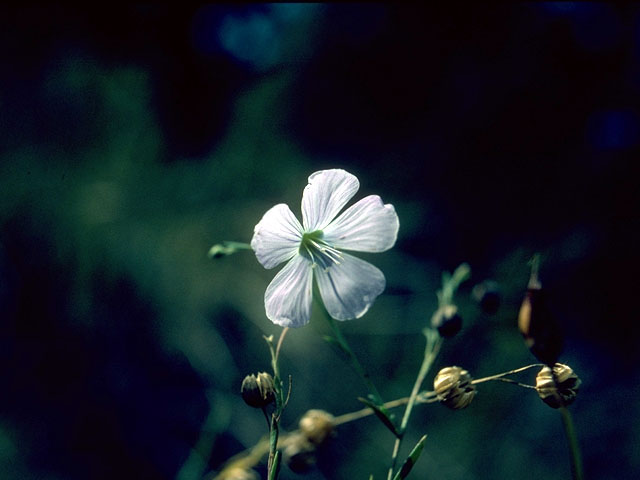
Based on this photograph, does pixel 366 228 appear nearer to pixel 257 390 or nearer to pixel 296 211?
pixel 257 390

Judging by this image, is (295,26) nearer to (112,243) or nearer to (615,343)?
(112,243)

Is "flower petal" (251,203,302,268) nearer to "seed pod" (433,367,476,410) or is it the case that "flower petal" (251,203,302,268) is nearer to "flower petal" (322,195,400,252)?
"flower petal" (322,195,400,252)

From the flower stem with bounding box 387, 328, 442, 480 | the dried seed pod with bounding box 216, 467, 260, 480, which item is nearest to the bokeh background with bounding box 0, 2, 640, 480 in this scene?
the dried seed pod with bounding box 216, 467, 260, 480

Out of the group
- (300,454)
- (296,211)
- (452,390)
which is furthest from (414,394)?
(296,211)

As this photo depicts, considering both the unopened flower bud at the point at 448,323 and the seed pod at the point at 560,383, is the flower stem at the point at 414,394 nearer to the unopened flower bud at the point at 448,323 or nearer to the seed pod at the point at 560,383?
the unopened flower bud at the point at 448,323

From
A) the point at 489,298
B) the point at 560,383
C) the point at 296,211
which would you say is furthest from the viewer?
the point at 296,211

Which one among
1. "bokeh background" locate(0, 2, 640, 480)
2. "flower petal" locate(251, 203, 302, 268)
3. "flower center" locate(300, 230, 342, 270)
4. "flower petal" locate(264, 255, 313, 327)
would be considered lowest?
"flower petal" locate(264, 255, 313, 327)

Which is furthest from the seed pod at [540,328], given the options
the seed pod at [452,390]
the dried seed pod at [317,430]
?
the dried seed pod at [317,430]
